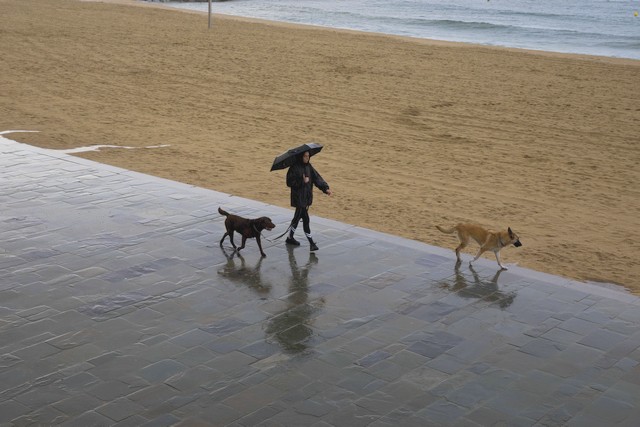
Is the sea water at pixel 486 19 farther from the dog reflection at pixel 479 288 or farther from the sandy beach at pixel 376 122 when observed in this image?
the dog reflection at pixel 479 288

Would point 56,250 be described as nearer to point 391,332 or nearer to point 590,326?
point 391,332

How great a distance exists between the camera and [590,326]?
9.20m

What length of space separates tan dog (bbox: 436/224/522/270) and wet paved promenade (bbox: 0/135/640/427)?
0.92 feet

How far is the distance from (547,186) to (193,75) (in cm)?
1317

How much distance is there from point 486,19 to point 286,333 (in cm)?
5351

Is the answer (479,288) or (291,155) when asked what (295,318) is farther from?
(291,155)

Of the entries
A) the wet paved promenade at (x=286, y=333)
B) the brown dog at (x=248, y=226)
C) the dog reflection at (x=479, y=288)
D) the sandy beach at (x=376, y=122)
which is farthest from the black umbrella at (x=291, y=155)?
the dog reflection at (x=479, y=288)

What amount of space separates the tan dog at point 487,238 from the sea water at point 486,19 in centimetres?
3131

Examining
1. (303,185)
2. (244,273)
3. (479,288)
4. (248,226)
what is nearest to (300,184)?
(303,185)

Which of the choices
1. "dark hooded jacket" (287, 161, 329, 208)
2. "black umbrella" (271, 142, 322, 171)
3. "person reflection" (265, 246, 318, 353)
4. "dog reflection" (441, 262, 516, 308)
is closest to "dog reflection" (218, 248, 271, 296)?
"person reflection" (265, 246, 318, 353)

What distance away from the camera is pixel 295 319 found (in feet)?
30.3

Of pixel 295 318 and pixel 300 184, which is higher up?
pixel 300 184

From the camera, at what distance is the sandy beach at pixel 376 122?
13.9 m

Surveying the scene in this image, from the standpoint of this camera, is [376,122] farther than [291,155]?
Yes
